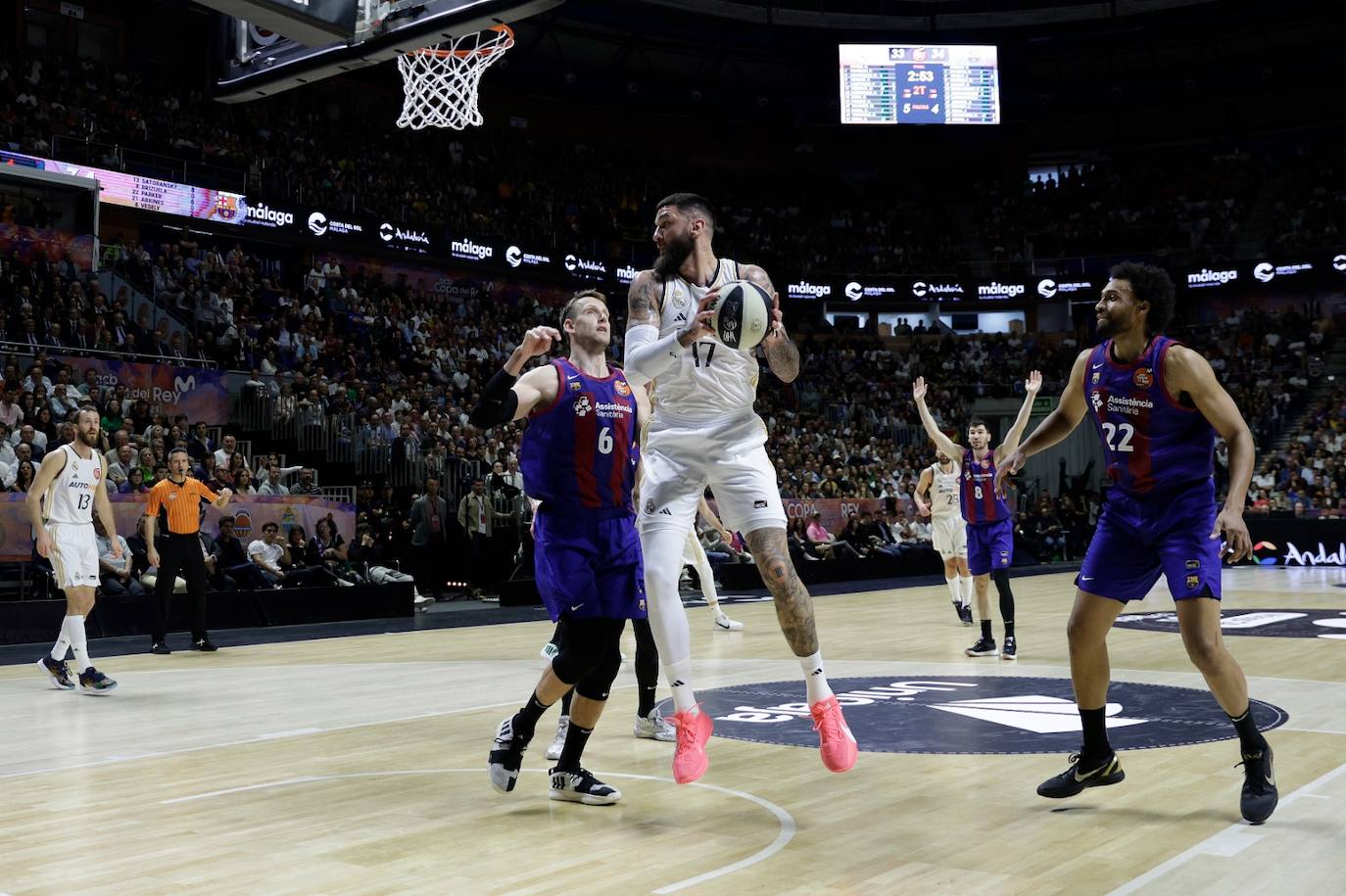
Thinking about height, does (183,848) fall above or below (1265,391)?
below

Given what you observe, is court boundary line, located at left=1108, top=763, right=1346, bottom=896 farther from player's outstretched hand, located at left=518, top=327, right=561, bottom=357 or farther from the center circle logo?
player's outstretched hand, located at left=518, top=327, right=561, bottom=357

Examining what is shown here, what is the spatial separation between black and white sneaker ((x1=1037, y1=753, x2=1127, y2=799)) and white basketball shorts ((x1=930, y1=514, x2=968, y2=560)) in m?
8.36

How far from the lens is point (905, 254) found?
127 ft

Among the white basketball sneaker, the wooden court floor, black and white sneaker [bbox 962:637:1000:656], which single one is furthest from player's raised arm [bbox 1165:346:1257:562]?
the white basketball sneaker

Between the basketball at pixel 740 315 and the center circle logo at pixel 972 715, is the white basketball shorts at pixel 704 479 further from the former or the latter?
the center circle logo at pixel 972 715

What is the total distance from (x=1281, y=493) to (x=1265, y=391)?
689 centimetres

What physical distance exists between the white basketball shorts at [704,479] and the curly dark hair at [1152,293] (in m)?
1.61

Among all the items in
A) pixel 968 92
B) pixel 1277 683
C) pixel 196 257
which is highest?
pixel 968 92

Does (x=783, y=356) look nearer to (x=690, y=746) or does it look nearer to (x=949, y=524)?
Answer: (x=690, y=746)

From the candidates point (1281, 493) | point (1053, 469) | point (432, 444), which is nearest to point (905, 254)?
point (1053, 469)

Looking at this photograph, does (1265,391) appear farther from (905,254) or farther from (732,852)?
(732,852)

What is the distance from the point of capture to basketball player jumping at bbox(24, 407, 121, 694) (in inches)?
343

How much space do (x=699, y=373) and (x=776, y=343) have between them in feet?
1.17

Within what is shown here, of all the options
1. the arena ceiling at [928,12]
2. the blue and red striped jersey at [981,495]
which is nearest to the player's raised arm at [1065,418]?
the blue and red striped jersey at [981,495]
